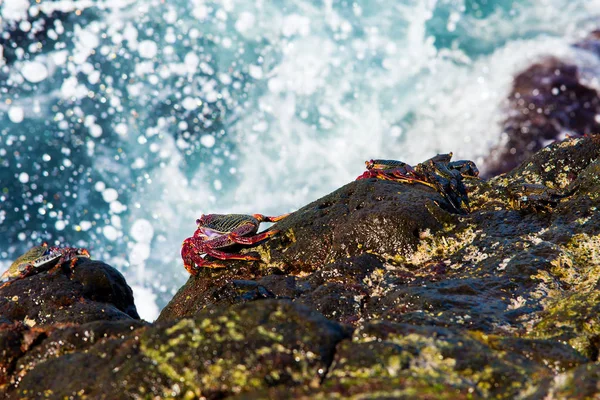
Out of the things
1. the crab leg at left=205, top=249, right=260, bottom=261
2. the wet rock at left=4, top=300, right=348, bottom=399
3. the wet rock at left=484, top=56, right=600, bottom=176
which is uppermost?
the wet rock at left=484, top=56, right=600, bottom=176

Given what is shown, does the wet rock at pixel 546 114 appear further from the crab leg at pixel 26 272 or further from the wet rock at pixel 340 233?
the crab leg at pixel 26 272

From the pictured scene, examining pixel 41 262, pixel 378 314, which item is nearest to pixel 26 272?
pixel 41 262

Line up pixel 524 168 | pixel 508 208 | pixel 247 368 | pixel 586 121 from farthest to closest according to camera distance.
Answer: pixel 586 121
pixel 524 168
pixel 508 208
pixel 247 368

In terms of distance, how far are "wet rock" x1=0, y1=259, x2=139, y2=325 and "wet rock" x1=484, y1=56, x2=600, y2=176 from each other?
468 inches

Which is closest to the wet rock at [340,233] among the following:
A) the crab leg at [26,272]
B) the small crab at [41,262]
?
the small crab at [41,262]

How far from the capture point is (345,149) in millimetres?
20141

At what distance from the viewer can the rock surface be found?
2.37m

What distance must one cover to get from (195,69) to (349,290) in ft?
62.8

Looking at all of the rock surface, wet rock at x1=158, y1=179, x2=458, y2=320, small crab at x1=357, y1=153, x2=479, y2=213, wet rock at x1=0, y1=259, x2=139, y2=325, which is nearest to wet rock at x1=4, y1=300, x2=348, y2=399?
the rock surface

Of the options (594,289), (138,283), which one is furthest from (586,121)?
(138,283)

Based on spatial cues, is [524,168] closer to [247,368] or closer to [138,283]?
[247,368]

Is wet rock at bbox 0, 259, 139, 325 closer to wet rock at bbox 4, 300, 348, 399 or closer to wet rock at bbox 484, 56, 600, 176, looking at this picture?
wet rock at bbox 4, 300, 348, 399

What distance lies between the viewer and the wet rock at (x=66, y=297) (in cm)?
482

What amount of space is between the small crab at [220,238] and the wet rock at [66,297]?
75 cm
